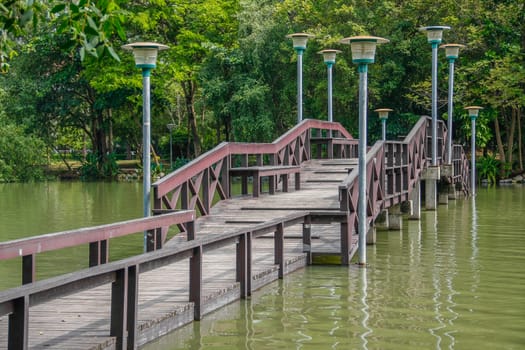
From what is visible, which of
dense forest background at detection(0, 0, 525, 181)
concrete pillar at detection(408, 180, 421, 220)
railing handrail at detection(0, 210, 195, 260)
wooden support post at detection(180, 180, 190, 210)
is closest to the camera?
railing handrail at detection(0, 210, 195, 260)

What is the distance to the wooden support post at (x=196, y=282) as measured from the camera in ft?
30.9

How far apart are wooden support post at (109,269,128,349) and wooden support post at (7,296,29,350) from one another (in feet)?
5.30

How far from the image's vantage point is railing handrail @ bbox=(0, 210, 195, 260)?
793cm

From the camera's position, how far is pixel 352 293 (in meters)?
11.5

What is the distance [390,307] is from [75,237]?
3.74 meters

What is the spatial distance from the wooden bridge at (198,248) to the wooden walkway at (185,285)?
0.05 ft

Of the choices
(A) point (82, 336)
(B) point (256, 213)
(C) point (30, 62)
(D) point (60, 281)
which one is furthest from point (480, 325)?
(C) point (30, 62)

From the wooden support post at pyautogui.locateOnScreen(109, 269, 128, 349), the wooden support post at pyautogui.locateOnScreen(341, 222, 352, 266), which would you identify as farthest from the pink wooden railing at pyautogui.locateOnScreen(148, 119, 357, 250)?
the wooden support post at pyautogui.locateOnScreen(109, 269, 128, 349)

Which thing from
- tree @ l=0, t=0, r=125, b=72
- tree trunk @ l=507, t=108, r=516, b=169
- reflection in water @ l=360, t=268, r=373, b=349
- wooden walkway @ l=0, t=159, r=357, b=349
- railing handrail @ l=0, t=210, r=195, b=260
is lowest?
reflection in water @ l=360, t=268, r=373, b=349

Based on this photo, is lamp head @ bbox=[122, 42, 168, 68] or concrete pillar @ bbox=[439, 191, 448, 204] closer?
lamp head @ bbox=[122, 42, 168, 68]

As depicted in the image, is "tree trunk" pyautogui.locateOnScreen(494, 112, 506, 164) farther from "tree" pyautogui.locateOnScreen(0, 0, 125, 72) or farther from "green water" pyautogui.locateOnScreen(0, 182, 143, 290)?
"tree" pyautogui.locateOnScreen(0, 0, 125, 72)

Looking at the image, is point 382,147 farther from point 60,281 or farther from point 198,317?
point 60,281

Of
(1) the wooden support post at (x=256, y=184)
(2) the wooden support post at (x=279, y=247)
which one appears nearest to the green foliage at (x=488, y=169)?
(1) the wooden support post at (x=256, y=184)

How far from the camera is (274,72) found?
45.3 meters
